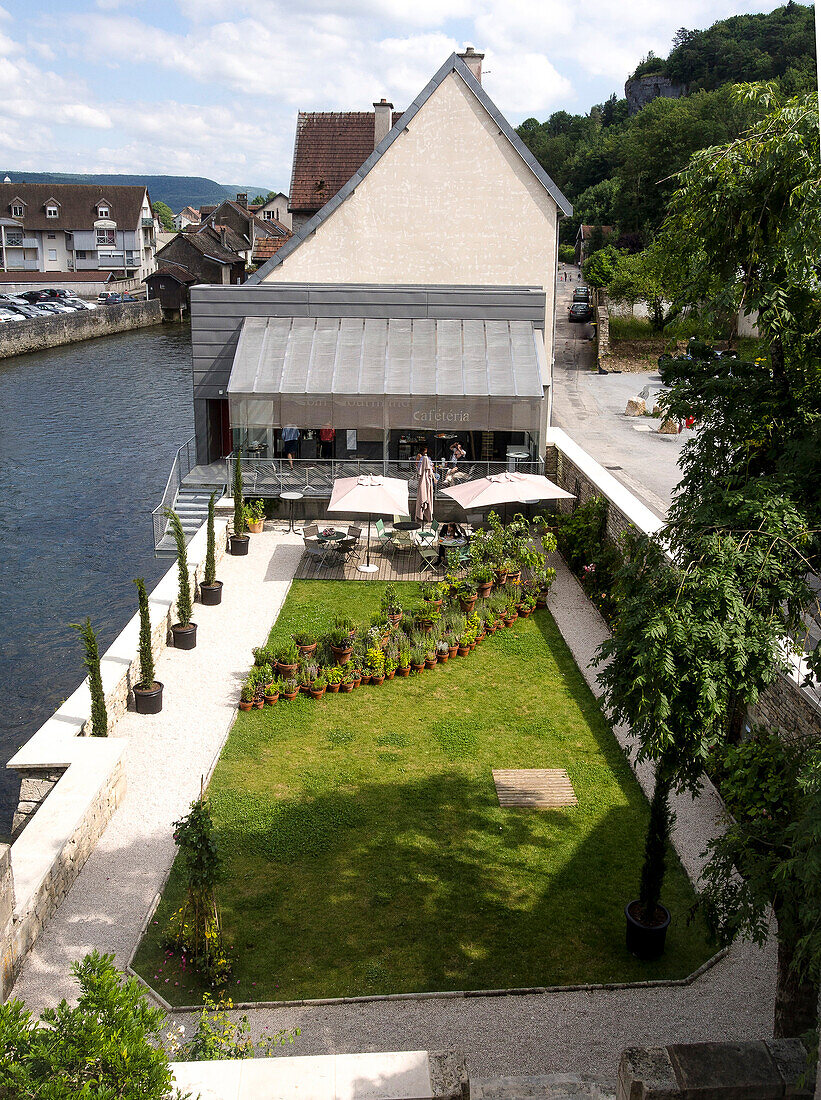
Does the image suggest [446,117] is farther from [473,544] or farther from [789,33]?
[789,33]

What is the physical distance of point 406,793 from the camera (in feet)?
41.1

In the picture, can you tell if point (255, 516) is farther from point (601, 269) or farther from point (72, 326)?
point (72, 326)

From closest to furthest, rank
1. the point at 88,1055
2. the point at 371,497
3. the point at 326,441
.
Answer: the point at 88,1055 < the point at 371,497 < the point at 326,441

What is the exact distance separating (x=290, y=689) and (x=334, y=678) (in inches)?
Answer: 28.1

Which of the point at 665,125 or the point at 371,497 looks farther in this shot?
the point at 665,125

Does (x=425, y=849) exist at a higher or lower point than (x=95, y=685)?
lower

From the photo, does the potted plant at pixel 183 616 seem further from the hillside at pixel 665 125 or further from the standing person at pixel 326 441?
the hillside at pixel 665 125

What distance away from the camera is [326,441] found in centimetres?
2525

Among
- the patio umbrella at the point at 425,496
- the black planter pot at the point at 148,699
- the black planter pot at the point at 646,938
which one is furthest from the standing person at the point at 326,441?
the black planter pot at the point at 646,938

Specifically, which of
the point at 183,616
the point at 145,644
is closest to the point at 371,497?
the point at 183,616

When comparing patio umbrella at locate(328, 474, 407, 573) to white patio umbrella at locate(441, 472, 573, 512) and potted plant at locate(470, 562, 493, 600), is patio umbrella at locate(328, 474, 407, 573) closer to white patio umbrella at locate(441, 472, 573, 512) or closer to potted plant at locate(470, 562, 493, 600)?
white patio umbrella at locate(441, 472, 573, 512)

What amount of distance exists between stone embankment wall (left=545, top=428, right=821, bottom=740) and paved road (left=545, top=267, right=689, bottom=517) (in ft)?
5.46

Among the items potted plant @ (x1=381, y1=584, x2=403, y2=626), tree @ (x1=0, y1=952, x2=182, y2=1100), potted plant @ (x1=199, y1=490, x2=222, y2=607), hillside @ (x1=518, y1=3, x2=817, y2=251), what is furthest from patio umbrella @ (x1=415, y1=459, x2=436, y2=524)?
hillside @ (x1=518, y1=3, x2=817, y2=251)

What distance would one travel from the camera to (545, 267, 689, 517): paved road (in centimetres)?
2592
